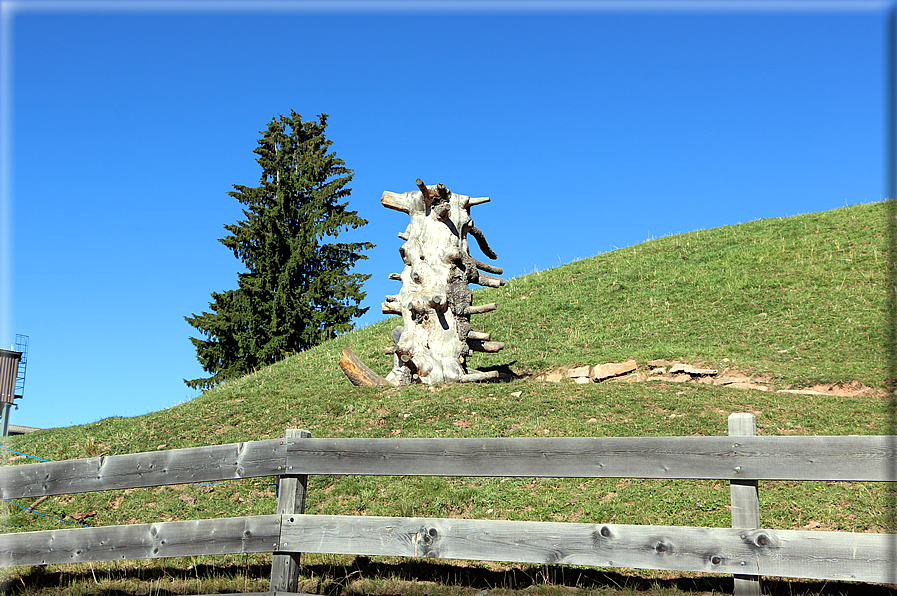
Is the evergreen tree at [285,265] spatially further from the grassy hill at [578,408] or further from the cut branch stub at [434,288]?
the cut branch stub at [434,288]

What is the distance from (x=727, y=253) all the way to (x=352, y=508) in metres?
21.7

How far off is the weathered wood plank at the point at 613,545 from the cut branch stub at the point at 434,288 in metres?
8.12

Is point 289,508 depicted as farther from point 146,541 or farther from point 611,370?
point 611,370

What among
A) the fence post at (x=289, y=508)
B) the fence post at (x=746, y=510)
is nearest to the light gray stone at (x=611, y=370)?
the fence post at (x=746, y=510)

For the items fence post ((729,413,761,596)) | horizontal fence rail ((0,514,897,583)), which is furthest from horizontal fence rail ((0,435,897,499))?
horizontal fence rail ((0,514,897,583))

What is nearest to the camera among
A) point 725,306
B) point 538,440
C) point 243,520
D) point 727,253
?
point 538,440

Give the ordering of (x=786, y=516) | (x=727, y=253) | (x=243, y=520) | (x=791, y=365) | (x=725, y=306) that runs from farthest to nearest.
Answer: (x=727, y=253), (x=725, y=306), (x=791, y=365), (x=786, y=516), (x=243, y=520)

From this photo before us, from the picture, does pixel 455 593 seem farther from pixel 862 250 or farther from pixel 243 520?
pixel 862 250

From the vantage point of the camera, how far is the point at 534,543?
5.57 metres

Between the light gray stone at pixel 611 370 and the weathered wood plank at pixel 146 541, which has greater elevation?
the light gray stone at pixel 611 370

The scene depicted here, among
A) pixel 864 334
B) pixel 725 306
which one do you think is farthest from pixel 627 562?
pixel 725 306

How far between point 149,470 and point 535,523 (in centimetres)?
384

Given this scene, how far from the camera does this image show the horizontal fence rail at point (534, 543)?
16.8 ft

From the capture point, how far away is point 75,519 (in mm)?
10312
